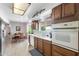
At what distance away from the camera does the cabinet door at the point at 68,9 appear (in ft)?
4.91

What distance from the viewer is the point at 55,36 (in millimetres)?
1973

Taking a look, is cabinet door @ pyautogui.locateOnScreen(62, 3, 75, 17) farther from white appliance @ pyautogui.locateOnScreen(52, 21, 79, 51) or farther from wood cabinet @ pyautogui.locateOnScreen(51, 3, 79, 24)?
white appliance @ pyautogui.locateOnScreen(52, 21, 79, 51)

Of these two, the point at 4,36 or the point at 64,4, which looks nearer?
the point at 64,4

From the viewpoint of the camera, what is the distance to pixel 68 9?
161 cm

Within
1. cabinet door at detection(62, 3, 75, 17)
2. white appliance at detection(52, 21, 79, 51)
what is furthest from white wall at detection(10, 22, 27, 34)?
cabinet door at detection(62, 3, 75, 17)

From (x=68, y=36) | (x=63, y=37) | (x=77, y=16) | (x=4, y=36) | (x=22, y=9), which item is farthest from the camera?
(x=4, y=36)

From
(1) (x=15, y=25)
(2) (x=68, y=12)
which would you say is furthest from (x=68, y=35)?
(1) (x=15, y=25)

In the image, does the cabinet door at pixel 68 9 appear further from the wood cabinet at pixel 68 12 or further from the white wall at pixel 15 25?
the white wall at pixel 15 25

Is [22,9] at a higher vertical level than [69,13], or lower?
higher

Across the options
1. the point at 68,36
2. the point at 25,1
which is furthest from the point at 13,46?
the point at 68,36

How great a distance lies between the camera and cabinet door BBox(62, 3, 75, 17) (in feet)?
4.91

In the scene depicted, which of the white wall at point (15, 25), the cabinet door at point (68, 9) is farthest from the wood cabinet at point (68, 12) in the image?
the white wall at point (15, 25)

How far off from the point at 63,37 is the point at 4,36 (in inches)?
57.1

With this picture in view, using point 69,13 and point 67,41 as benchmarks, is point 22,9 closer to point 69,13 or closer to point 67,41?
point 69,13
